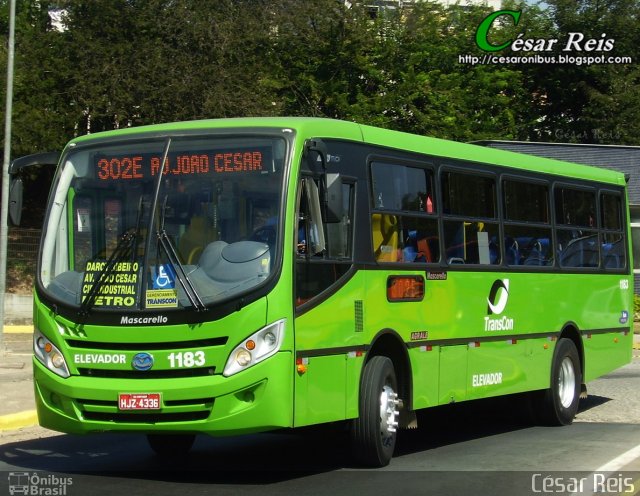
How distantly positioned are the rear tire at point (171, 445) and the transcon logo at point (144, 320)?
210 cm

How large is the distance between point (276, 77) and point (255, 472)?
33515 mm

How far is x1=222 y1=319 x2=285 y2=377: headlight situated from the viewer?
866 centimetres

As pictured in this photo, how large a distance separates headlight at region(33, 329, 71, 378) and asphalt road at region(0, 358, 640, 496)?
88cm

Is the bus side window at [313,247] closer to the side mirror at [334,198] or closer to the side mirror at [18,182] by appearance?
the side mirror at [334,198]

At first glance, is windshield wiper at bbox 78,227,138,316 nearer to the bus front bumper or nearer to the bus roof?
the bus front bumper

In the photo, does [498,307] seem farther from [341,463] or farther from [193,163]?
[193,163]

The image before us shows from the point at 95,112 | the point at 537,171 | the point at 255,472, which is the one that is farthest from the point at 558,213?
the point at 95,112

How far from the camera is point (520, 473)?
965 cm

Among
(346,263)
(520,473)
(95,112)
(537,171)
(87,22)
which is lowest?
(520,473)

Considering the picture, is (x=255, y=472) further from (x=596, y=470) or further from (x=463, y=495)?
(x=596, y=470)

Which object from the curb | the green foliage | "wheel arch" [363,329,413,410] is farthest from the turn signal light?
the green foliage

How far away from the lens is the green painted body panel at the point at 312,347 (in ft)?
28.5

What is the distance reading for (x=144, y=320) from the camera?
8875 millimetres

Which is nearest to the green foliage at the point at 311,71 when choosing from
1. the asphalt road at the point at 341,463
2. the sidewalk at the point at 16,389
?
the sidewalk at the point at 16,389
